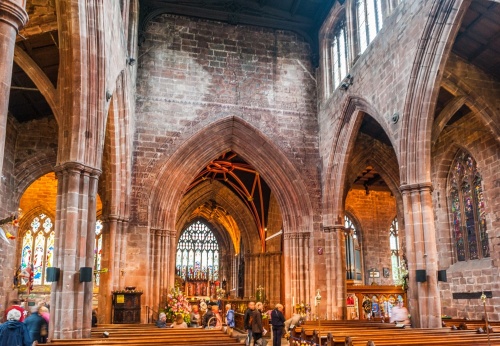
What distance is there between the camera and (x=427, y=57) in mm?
12562

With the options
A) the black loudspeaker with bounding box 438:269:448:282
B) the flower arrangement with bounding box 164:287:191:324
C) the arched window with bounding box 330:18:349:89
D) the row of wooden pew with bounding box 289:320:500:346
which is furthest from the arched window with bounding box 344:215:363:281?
the row of wooden pew with bounding box 289:320:500:346

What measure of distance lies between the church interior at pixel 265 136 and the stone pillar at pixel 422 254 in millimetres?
34

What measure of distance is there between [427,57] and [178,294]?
35.1ft

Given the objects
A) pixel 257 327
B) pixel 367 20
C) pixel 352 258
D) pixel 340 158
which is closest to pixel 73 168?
pixel 257 327

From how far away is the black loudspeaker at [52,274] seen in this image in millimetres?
9953

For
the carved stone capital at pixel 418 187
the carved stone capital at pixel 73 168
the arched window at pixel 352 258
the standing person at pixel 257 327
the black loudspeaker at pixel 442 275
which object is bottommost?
the standing person at pixel 257 327

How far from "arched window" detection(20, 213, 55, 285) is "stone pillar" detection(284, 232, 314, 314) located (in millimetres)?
11367

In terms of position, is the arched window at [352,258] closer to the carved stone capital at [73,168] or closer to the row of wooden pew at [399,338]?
the row of wooden pew at [399,338]

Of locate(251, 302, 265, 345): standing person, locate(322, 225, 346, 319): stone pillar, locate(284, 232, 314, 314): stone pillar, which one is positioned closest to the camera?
locate(251, 302, 265, 345): standing person

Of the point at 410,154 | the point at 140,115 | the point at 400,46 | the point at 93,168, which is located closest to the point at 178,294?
the point at 140,115

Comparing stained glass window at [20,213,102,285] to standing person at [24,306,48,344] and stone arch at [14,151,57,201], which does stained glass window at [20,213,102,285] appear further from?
standing person at [24,306,48,344]

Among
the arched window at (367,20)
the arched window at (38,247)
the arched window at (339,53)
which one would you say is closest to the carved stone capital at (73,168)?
the arched window at (367,20)

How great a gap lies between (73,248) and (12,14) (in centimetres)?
573

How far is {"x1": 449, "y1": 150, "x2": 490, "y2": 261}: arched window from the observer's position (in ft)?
52.2
